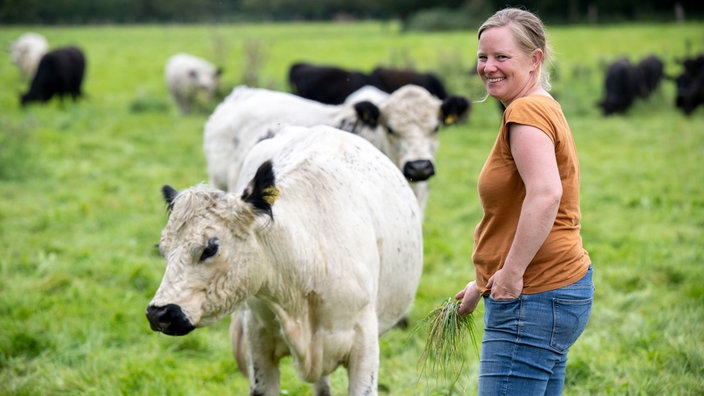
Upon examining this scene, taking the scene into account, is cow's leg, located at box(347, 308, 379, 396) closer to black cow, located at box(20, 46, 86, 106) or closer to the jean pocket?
the jean pocket

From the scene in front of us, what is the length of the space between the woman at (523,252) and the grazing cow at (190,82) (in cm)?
1549

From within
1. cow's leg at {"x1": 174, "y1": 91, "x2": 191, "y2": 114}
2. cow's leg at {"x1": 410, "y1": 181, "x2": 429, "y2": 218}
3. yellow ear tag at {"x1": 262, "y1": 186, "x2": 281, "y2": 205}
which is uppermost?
yellow ear tag at {"x1": 262, "y1": 186, "x2": 281, "y2": 205}

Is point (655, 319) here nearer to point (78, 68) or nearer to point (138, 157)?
point (138, 157)

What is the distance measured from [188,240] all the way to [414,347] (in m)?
2.83

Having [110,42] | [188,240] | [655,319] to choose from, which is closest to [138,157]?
[655,319]

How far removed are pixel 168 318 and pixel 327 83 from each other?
10.5 m

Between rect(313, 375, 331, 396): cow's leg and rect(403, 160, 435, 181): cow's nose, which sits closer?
rect(313, 375, 331, 396): cow's leg

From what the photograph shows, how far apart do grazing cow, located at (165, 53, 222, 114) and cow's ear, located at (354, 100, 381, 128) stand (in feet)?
38.1

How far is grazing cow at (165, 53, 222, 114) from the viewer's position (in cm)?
1758

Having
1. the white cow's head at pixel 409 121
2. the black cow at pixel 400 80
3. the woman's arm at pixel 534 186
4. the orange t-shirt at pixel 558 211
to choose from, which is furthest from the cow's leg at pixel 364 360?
the black cow at pixel 400 80

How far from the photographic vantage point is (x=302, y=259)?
3.23 meters

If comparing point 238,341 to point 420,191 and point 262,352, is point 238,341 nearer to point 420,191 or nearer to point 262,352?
point 262,352

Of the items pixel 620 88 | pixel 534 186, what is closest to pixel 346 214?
pixel 534 186

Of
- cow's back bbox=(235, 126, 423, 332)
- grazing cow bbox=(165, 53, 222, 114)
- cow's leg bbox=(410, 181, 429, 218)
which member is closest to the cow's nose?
cow's leg bbox=(410, 181, 429, 218)
